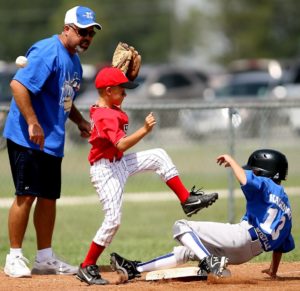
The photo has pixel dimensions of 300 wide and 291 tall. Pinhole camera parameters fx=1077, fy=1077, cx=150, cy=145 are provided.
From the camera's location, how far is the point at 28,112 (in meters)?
8.64

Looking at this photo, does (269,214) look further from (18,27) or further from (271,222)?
(18,27)

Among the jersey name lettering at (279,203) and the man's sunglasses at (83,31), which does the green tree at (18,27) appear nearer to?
the man's sunglasses at (83,31)

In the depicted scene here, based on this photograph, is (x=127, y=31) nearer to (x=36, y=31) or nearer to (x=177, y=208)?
(x=36, y=31)

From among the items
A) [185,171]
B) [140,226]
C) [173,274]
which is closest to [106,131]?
[173,274]

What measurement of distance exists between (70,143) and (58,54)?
8.45 metres

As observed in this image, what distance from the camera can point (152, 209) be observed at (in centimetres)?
1498

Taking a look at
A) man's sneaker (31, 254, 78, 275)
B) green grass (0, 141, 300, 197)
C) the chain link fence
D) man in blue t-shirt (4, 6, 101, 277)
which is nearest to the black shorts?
man in blue t-shirt (4, 6, 101, 277)

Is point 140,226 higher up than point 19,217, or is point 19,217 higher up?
point 19,217

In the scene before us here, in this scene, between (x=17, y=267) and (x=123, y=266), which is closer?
(x=123, y=266)

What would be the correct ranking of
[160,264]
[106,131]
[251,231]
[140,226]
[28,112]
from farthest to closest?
[140,226], [160,264], [28,112], [251,231], [106,131]

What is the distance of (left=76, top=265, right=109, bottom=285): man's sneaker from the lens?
8.54m

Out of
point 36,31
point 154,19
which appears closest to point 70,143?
point 36,31

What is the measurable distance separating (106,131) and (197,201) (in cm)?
92

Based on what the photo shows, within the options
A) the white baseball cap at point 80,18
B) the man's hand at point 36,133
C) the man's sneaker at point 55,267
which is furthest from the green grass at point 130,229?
the white baseball cap at point 80,18
